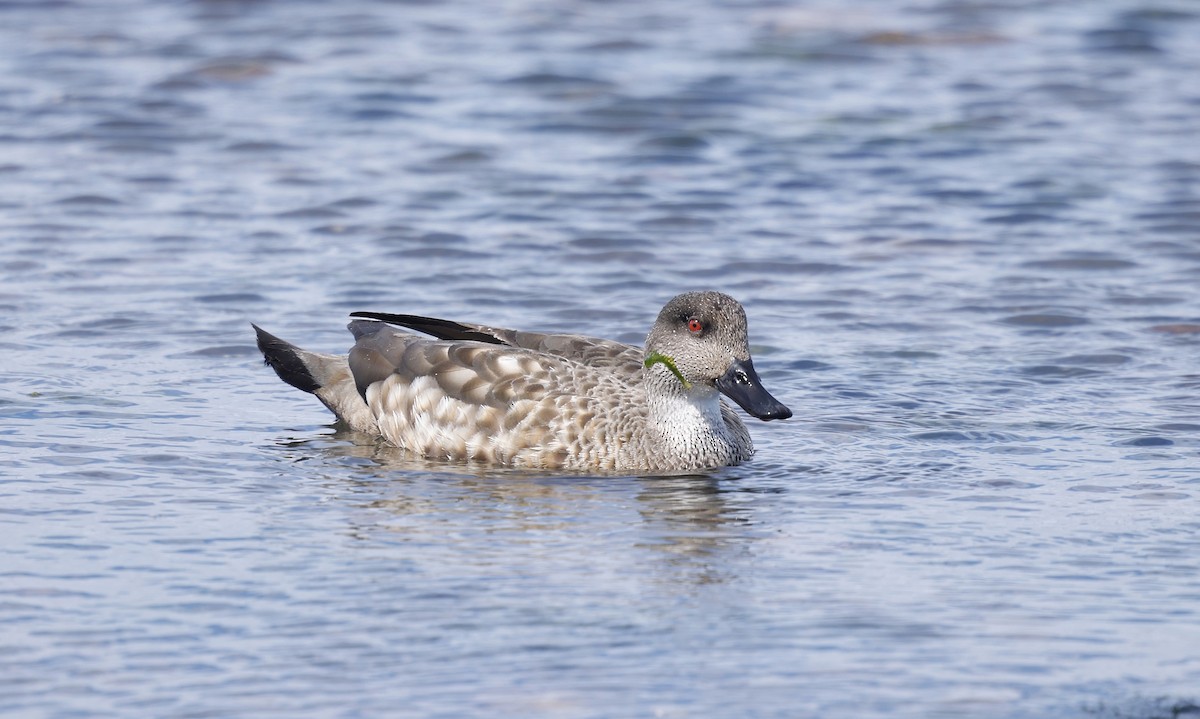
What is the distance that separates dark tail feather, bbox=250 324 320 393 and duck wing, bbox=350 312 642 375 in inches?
23.1

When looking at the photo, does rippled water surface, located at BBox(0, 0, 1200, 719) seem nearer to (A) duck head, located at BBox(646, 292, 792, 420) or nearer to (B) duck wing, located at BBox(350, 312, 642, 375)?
(A) duck head, located at BBox(646, 292, 792, 420)

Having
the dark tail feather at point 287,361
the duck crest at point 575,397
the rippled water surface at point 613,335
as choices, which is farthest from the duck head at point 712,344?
the dark tail feather at point 287,361

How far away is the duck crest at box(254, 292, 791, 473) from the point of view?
10.5 metres

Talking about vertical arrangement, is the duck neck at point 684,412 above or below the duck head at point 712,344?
below

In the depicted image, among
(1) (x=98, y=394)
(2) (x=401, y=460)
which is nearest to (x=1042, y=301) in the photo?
(2) (x=401, y=460)

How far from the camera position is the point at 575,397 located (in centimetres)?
1070

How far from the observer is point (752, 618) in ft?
25.8

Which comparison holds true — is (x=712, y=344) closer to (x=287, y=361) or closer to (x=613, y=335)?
(x=287, y=361)

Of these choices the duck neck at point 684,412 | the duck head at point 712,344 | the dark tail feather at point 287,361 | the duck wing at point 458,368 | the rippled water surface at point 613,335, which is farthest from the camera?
the dark tail feather at point 287,361

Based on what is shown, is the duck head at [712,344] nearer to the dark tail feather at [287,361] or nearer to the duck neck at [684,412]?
the duck neck at [684,412]

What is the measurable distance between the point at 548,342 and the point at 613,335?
2.25 m

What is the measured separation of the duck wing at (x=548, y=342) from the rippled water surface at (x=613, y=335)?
0.84 metres

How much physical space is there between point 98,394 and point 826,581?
5.19 m

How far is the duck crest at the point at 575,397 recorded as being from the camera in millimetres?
10492
